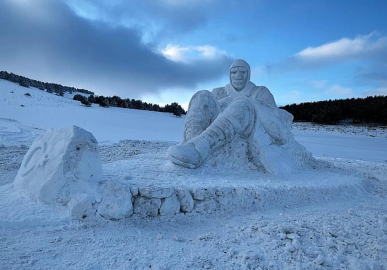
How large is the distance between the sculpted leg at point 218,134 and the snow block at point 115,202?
3.06ft

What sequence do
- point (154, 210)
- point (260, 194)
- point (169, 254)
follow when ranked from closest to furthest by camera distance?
1. point (169, 254)
2. point (154, 210)
3. point (260, 194)

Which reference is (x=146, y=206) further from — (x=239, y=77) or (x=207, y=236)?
(x=239, y=77)

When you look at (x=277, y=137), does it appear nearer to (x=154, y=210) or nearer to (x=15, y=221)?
(x=154, y=210)

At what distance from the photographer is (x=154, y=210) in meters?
2.31

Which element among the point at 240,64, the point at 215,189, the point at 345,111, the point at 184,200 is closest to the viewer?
the point at 184,200

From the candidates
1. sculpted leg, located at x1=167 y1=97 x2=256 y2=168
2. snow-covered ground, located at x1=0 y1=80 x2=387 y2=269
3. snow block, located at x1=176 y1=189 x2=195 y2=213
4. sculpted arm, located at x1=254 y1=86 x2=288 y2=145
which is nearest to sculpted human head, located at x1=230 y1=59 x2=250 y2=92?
sculpted arm, located at x1=254 y1=86 x2=288 y2=145

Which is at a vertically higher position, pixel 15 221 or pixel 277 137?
pixel 277 137

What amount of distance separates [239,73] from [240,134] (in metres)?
1.14

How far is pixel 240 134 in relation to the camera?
A: 3.55 metres

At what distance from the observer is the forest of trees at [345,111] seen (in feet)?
51.4

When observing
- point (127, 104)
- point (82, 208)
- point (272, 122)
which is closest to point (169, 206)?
point (82, 208)

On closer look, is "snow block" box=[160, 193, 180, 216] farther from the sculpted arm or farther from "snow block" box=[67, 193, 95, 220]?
the sculpted arm

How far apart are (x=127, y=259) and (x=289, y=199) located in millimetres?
1795

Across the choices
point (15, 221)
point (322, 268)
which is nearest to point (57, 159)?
point (15, 221)
